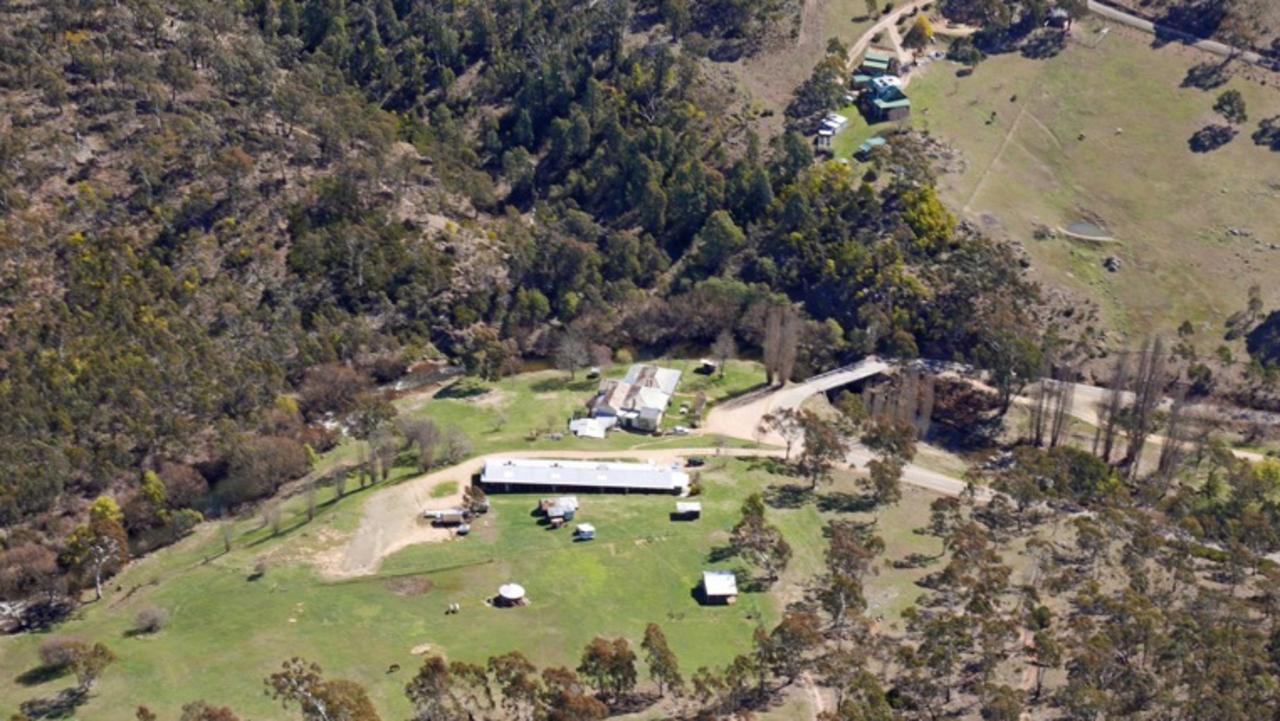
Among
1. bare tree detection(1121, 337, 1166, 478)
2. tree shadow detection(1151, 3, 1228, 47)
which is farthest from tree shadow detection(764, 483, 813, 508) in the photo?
tree shadow detection(1151, 3, 1228, 47)

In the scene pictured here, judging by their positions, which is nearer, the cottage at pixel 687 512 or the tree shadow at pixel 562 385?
the cottage at pixel 687 512

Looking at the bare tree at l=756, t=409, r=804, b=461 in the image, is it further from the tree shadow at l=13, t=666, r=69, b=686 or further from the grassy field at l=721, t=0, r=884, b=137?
the tree shadow at l=13, t=666, r=69, b=686

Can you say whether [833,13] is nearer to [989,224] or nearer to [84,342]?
[989,224]

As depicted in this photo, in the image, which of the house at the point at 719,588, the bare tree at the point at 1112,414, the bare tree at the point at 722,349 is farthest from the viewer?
the bare tree at the point at 722,349

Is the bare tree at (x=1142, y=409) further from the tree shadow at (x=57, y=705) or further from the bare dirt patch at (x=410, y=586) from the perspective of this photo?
the tree shadow at (x=57, y=705)

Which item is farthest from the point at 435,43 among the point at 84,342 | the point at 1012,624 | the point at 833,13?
the point at 1012,624

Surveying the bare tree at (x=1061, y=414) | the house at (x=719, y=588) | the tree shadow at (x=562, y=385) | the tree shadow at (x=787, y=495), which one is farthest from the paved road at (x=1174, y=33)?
the house at (x=719, y=588)
